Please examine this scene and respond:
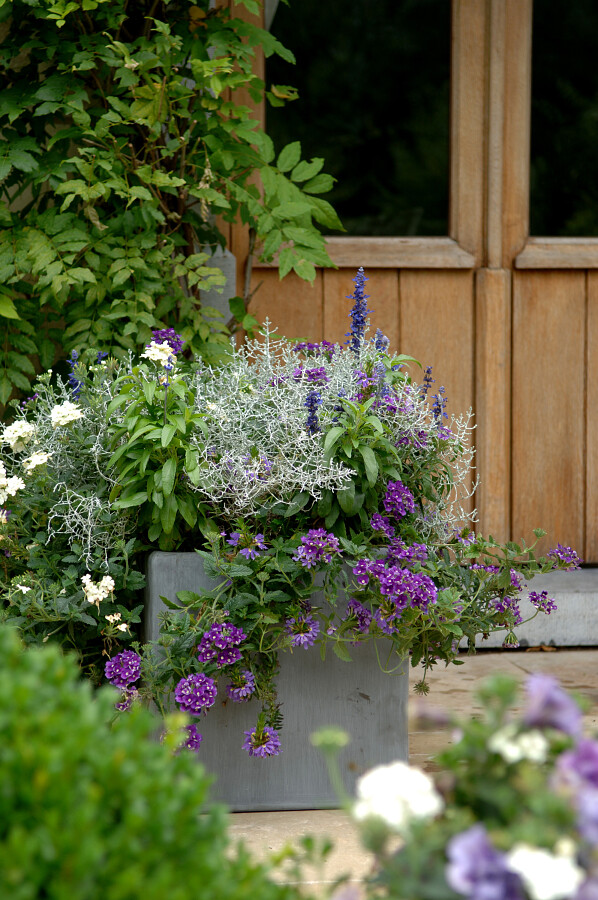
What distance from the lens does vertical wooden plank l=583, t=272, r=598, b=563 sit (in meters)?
3.61

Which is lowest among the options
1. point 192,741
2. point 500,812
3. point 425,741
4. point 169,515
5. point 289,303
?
point 425,741

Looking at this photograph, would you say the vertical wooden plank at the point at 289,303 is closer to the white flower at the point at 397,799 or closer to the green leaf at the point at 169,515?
the green leaf at the point at 169,515

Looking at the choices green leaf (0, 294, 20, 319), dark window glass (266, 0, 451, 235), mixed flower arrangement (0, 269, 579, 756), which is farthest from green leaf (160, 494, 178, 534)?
dark window glass (266, 0, 451, 235)

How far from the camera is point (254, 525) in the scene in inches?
88.4

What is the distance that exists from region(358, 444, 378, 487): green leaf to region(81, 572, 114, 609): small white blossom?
61cm

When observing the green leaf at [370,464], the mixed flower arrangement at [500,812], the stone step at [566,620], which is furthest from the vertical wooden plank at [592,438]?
the mixed flower arrangement at [500,812]

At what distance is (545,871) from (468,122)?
3.18 metres

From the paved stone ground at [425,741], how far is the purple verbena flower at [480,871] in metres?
0.16

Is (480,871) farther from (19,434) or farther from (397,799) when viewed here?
(19,434)

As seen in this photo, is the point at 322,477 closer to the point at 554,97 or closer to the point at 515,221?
the point at 515,221

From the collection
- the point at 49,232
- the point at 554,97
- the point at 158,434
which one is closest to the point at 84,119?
the point at 49,232

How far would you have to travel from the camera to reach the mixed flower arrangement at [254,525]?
203 cm

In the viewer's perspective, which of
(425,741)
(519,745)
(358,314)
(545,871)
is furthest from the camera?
(425,741)

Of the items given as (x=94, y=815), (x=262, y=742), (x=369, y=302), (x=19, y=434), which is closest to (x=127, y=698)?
(x=262, y=742)
